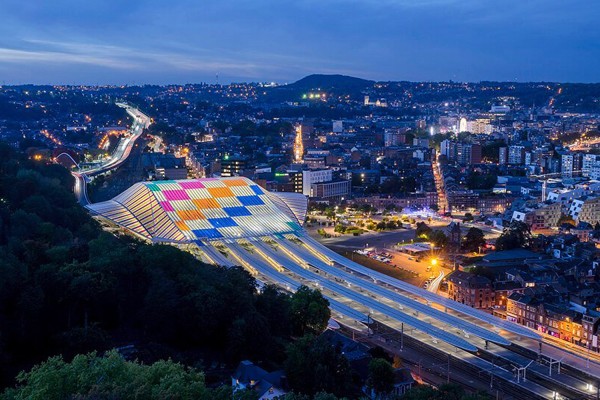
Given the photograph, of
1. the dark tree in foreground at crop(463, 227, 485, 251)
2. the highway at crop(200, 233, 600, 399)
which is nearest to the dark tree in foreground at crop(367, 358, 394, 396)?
the highway at crop(200, 233, 600, 399)

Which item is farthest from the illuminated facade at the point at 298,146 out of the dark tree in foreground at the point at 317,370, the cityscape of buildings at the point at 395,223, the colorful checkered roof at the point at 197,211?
the dark tree in foreground at the point at 317,370

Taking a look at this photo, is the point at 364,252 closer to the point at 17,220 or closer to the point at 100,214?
the point at 100,214

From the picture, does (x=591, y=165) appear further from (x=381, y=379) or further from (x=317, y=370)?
(x=317, y=370)

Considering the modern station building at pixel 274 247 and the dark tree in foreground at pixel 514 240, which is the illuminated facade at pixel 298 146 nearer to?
the modern station building at pixel 274 247

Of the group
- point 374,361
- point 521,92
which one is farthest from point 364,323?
point 521,92

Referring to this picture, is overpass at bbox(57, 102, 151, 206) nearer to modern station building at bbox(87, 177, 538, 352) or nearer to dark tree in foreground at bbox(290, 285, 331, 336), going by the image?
modern station building at bbox(87, 177, 538, 352)

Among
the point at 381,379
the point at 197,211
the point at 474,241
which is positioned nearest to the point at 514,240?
the point at 474,241
